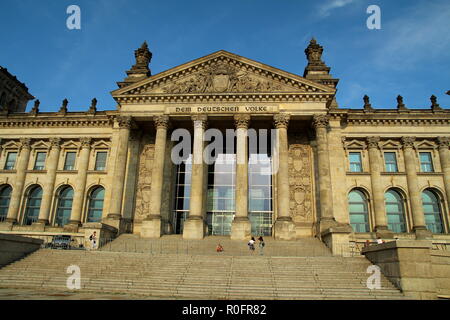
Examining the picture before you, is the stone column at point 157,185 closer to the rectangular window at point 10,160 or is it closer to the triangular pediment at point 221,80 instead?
the triangular pediment at point 221,80

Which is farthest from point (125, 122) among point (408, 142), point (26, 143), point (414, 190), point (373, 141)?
point (414, 190)

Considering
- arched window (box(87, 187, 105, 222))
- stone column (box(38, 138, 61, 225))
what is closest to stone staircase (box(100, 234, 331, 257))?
arched window (box(87, 187, 105, 222))

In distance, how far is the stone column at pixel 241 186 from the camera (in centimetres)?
2930

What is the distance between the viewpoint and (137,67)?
1527 inches

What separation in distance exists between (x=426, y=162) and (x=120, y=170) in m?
32.1

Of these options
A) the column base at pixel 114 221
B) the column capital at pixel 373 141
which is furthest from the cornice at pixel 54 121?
the column capital at pixel 373 141

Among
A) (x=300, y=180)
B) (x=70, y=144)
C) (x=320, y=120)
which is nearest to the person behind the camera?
(x=320, y=120)

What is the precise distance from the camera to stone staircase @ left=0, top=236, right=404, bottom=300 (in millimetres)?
16406

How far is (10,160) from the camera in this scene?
1629 inches

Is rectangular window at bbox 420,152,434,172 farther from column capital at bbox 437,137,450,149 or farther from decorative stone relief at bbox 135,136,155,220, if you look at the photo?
decorative stone relief at bbox 135,136,155,220

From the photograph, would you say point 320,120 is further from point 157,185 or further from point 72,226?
point 72,226

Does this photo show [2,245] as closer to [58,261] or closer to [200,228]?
[58,261]

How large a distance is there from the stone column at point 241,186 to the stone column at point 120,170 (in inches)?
Answer: 423
